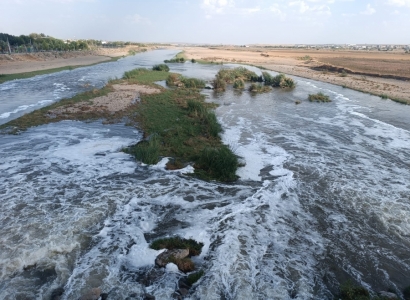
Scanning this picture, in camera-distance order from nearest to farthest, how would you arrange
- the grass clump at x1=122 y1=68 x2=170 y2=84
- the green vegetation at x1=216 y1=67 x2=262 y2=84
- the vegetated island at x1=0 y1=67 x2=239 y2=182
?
1. the vegetated island at x1=0 y1=67 x2=239 y2=182
2. the grass clump at x1=122 y1=68 x2=170 y2=84
3. the green vegetation at x1=216 y1=67 x2=262 y2=84

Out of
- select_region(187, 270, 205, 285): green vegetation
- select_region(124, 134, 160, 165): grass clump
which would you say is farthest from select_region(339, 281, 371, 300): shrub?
select_region(124, 134, 160, 165): grass clump

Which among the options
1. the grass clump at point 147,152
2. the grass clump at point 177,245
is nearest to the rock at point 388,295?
the grass clump at point 177,245

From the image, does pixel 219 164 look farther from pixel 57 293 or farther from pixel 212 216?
pixel 57 293

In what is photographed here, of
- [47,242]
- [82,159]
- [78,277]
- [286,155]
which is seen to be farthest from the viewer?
[286,155]

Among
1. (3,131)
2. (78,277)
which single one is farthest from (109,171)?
(3,131)

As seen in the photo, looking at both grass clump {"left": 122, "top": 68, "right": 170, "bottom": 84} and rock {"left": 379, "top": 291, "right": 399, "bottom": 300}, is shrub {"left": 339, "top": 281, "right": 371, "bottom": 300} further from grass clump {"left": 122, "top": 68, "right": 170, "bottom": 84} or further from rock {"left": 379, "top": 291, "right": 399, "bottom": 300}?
grass clump {"left": 122, "top": 68, "right": 170, "bottom": 84}

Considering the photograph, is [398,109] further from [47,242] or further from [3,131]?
[3,131]
